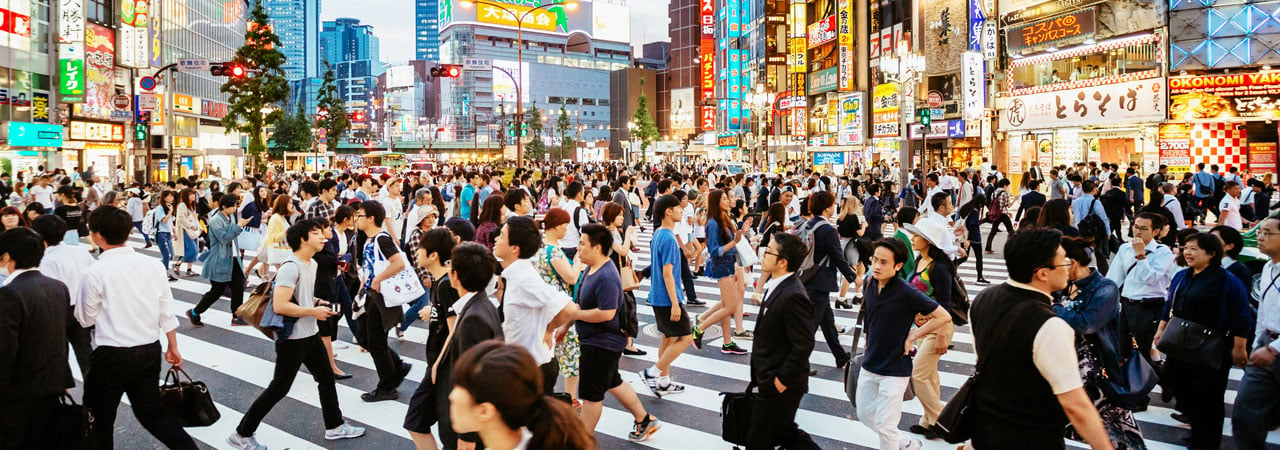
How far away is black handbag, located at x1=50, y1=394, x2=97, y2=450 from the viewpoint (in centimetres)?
432

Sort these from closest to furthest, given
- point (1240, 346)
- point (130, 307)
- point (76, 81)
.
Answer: point (130, 307) < point (1240, 346) < point (76, 81)

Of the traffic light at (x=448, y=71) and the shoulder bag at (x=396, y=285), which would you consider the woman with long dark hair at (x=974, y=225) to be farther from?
the traffic light at (x=448, y=71)

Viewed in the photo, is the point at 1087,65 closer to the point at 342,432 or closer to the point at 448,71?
the point at 448,71

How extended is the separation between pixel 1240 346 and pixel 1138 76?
23.6 metres

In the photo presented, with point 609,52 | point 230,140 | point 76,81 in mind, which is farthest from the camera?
point 609,52

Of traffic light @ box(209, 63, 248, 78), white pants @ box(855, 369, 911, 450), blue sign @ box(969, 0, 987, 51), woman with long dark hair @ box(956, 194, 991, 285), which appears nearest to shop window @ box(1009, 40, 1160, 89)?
blue sign @ box(969, 0, 987, 51)

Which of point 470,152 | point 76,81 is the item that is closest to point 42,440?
point 76,81

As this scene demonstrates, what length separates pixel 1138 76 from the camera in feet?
82.7

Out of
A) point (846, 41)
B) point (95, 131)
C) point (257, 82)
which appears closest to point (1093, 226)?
point (846, 41)

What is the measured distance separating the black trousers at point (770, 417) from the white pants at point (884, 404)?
0.55 m

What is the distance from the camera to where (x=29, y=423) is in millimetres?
4188

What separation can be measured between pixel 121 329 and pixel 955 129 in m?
36.6

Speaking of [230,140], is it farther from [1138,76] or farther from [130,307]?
[130,307]

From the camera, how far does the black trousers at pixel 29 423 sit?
4082mm
